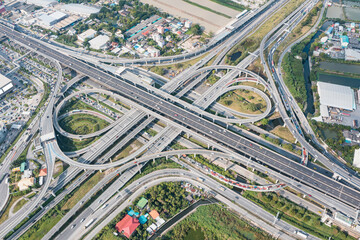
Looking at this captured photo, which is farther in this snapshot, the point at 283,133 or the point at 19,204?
the point at 283,133

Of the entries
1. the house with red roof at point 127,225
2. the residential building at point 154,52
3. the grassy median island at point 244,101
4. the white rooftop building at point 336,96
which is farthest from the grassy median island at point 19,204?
the white rooftop building at point 336,96

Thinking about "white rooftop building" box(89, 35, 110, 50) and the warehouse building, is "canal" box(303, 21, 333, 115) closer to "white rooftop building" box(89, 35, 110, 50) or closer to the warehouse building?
"white rooftop building" box(89, 35, 110, 50)

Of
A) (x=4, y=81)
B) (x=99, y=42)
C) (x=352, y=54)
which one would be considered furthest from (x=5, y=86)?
(x=352, y=54)

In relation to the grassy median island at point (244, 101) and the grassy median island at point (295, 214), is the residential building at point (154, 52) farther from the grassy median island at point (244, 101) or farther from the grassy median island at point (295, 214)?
the grassy median island at point (295, 214)

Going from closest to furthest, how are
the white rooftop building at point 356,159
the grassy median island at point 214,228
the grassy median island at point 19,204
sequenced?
1. the grassy median island at point 214,228
2. the grassy median island at point 19,204
3. the white rooftop building at point 356,159

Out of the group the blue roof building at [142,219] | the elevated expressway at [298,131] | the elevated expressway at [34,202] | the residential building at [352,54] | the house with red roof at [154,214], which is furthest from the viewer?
the residential building at [352,54]

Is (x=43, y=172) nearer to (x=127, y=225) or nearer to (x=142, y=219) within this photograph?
(x=127, y=225)
